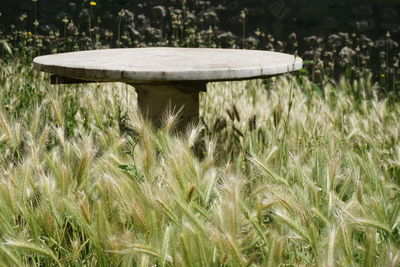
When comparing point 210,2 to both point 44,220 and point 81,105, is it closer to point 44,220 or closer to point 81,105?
point 81,105

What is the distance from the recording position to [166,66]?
2490 mm

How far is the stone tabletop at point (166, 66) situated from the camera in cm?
234

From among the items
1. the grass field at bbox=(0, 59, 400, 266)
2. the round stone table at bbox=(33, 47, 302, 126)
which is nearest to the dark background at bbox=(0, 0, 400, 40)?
the round stone table at bbox=(33, 47, 302, 126)

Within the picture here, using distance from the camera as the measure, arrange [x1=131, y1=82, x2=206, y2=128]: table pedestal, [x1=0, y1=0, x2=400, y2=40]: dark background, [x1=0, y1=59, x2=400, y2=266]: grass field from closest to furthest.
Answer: [x1=0, y1=59, x2=400, y2=266]: grass field, [x1=131, y1=82, x2=206, y2=128]: table pedestal, [x1=0, y1=0, x2=400, y2=40]: dark background

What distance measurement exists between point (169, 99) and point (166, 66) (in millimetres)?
352

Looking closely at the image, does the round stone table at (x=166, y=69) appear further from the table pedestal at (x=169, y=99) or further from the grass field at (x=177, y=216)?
the grass field at (x=177, y=216)

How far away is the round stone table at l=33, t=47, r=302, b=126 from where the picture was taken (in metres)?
2.35

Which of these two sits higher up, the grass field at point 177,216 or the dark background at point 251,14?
the dark background at point 251,14

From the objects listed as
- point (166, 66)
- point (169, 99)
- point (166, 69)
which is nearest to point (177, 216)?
point (166, 69)

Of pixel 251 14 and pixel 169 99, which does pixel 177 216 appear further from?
pixel 251 14

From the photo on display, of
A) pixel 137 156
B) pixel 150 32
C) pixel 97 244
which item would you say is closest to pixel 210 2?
pixel 150 32

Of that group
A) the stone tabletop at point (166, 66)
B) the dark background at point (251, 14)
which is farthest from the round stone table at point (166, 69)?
the dark background at point (251, 14)

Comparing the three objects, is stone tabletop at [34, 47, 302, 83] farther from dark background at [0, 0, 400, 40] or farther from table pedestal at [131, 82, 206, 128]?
dark background at [0, 0, 400, 40]

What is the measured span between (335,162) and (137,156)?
1.91 ft
